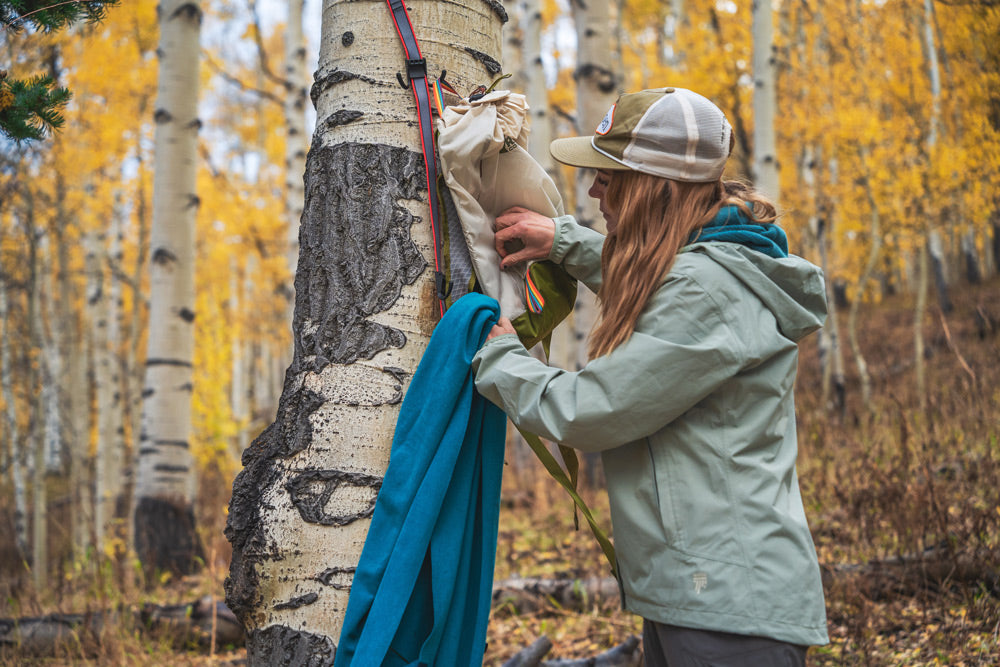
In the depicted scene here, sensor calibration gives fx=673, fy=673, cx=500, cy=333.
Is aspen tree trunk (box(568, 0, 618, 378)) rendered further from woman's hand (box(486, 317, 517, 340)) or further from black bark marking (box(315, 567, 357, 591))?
black bark marking (box(315, 567, 357, 591))

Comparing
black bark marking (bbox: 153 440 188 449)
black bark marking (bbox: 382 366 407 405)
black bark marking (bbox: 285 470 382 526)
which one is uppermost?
black bark marking (bbox: 382 366 407 405)

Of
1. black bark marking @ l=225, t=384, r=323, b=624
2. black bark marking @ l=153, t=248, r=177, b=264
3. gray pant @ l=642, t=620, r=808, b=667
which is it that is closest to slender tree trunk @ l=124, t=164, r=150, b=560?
black bark marking @ l=153, t=248, r=177, b=264

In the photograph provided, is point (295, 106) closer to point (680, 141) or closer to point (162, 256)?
point (162, 256)

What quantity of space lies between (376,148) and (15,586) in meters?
4.92

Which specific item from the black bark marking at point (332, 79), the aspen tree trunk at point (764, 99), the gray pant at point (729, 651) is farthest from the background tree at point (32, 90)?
the aspen tree trunk at point (764, 99)

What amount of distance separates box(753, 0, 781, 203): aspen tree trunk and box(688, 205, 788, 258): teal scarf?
5.71 m

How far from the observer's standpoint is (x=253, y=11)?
10133 mm

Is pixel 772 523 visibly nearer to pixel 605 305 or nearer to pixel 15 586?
pixel 605 305

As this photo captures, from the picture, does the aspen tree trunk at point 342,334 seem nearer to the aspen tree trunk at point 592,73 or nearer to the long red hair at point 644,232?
the long red hair at point 644,232

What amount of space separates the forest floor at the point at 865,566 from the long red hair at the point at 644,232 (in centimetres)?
188

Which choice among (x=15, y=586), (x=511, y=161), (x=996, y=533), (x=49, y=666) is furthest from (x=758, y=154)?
(x=15, y=586)

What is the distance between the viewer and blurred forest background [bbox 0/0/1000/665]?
333 cm

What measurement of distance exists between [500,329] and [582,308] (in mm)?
5334

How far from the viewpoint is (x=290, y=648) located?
152 cm
